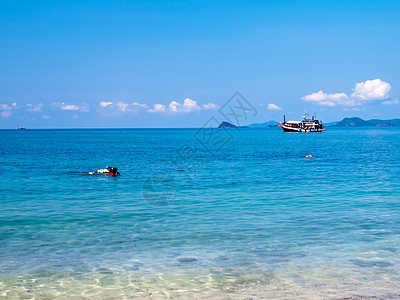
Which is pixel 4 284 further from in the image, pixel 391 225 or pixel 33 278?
pixel 391 225

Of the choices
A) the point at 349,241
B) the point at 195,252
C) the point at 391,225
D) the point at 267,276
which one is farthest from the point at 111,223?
the point at 391,225

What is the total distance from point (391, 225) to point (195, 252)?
9.92m

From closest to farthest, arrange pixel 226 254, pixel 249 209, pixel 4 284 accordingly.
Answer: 1. pixel 4 284
2. pixel 226 254
3. pixel 249 209

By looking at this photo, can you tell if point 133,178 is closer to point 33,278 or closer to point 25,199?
point 25,199

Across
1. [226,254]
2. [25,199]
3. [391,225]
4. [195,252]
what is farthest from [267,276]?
[25,199]

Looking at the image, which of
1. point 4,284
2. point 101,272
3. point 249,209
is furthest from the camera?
point 249,209

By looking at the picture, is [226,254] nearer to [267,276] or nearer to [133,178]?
[267,276]

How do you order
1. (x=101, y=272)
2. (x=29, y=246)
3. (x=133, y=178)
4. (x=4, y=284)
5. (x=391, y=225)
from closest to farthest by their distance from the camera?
(x=4, y=284) → (x=101, y=272) → (x=29, y=246) → (x=391, y=225) → (x=133, y=178)

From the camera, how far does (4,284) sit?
11469 millimetres

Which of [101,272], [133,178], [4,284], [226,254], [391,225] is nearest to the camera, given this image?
[4,284]

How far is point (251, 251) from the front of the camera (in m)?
14.3

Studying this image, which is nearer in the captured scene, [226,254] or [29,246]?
[226,254]

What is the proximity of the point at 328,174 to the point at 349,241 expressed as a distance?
25.1 metres

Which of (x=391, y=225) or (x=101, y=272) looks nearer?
(x=101, y=272)
